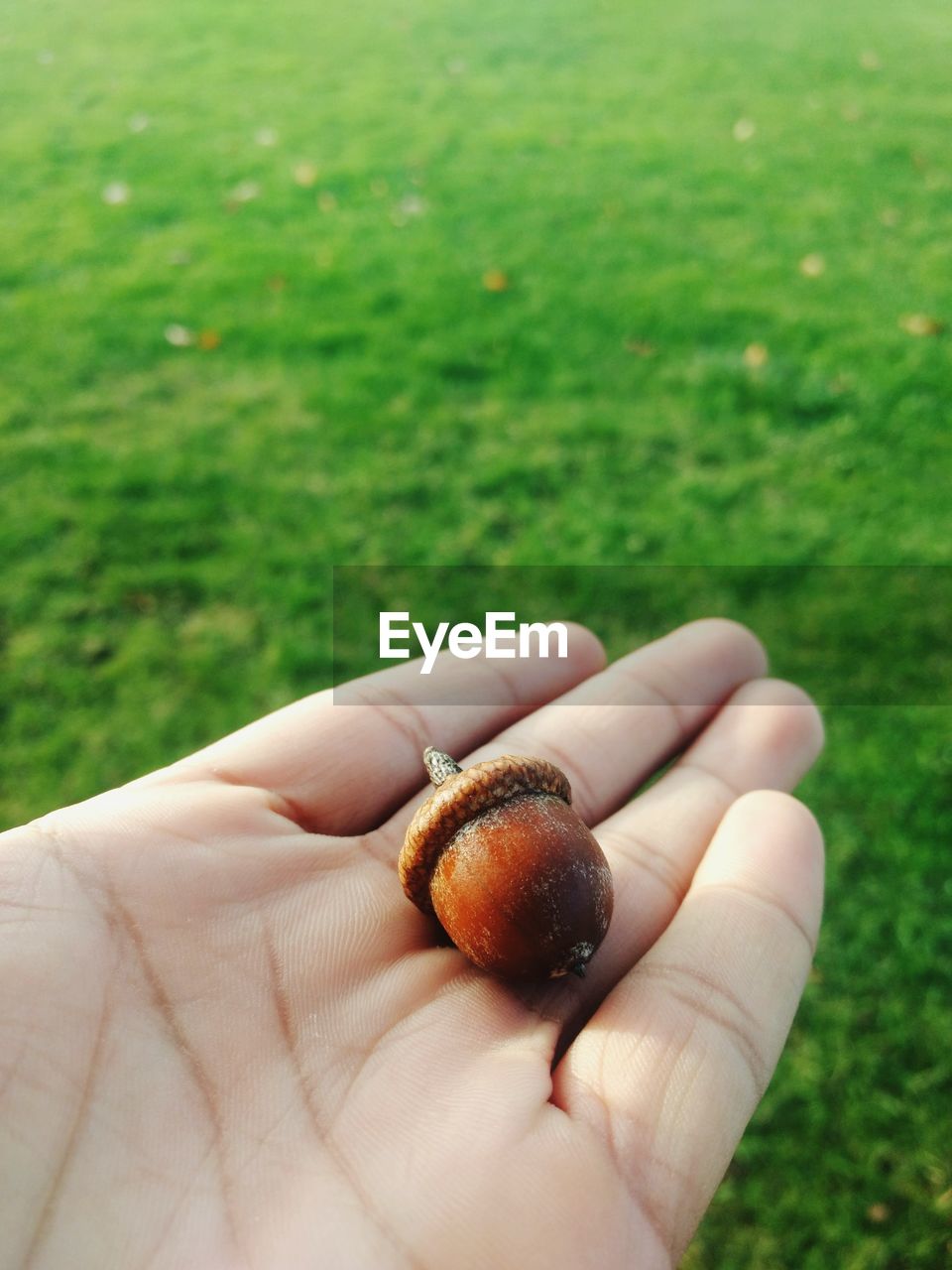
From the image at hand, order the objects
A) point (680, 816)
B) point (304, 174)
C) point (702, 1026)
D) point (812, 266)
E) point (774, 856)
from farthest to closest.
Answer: point (304, 174)
point (812, 266)
point (680, 816)
point (774, 856)
point (702, 1026)

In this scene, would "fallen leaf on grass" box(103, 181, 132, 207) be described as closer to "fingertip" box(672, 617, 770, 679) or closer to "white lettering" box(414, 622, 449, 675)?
"white lettering" box(414, 622, 449, 675)

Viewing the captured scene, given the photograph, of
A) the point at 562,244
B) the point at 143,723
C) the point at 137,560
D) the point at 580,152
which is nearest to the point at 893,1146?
the point at 143,723

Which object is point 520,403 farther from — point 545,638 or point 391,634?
point 545,638

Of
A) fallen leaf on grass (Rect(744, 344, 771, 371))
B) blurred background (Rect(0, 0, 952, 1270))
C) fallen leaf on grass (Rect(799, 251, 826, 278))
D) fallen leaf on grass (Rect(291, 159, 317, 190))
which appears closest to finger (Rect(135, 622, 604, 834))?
blurred background (Rect(0, 0, 952, 1270))

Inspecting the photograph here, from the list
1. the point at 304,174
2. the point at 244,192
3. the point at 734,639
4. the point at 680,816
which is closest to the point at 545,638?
the point at 734,639

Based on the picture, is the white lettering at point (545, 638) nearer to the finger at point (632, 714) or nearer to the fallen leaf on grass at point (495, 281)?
the finger at point (632, 714)

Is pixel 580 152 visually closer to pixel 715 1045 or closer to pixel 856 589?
pixel 856 589
